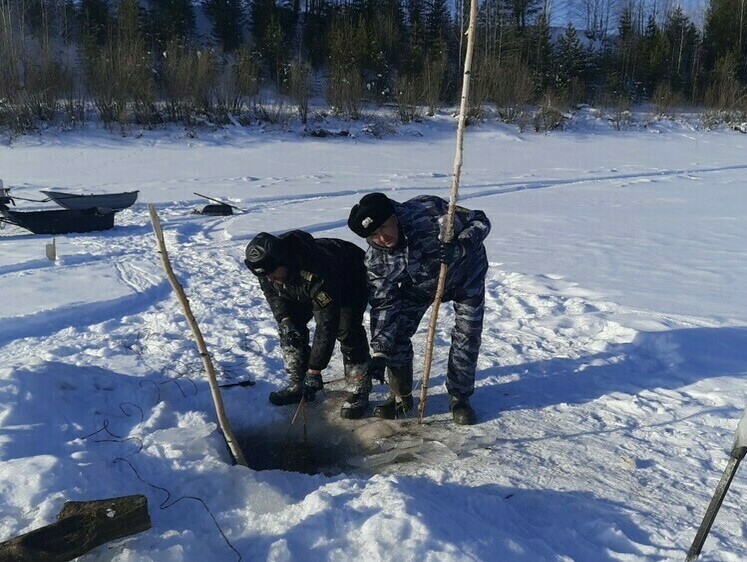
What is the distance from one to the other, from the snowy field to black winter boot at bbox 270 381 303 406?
0.06m

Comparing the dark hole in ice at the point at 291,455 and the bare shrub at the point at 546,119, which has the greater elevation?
the bare shrub at the point at 546,119

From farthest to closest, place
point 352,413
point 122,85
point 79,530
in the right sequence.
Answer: point 122,85 → point 352,413 → point 79,530

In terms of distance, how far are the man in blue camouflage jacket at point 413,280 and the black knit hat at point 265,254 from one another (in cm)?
42

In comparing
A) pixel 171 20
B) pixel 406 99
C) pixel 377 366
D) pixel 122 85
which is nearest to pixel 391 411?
pixel 377 366

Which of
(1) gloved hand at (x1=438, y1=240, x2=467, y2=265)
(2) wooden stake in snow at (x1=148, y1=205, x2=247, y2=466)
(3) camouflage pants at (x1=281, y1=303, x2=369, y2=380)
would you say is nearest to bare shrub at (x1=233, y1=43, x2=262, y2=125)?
(3) camouflage pants at (x1=281, y1=303, x2=369, y2=380)

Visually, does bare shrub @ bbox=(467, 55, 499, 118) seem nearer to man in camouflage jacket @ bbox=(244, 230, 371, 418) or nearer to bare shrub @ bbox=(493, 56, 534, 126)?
bare shrub @ bbox=(493, 56, 534, 126)

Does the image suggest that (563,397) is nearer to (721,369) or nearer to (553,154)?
(721,369)

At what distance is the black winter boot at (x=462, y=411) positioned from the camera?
392 cm

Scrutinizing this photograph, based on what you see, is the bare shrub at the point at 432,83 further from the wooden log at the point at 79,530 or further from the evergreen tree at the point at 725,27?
the wooden log at the point at 79,530

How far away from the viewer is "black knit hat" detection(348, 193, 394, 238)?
11.1ft

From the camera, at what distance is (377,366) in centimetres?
390

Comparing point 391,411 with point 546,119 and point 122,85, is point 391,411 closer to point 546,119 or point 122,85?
point 122,85

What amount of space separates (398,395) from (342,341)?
0.49m

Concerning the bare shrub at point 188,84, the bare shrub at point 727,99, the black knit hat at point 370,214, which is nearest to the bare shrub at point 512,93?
the bare shrub at point 727,99
